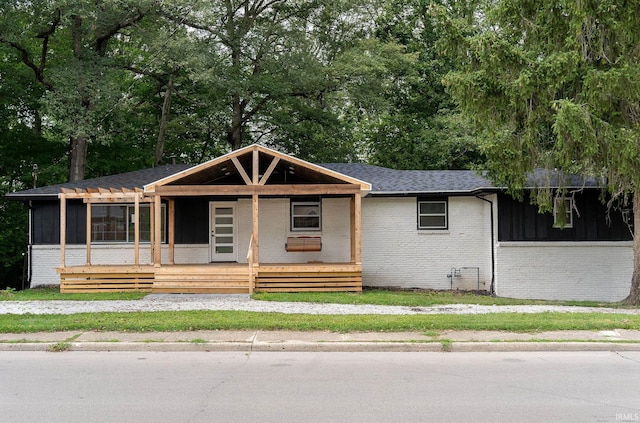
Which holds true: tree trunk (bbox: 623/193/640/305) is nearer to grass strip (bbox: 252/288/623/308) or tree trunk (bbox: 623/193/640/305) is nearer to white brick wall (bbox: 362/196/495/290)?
grass strip (bbox: 252/288/623/308)

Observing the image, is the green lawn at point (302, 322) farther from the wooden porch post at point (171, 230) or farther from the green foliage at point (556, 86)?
the wooden porch post at point (171, 230)

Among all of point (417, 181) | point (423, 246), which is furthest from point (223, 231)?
point (417, 181)

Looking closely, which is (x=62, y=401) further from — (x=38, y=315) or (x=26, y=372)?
(x=38, y=315)

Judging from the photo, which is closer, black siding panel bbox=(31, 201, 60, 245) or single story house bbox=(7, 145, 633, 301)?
single story house bbox=(7, 145, 633, 301)

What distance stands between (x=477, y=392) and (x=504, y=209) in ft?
40.1

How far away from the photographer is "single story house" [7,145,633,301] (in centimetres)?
1778

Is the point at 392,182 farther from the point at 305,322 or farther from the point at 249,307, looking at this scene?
the point at 305,322

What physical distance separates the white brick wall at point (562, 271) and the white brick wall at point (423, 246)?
110cm

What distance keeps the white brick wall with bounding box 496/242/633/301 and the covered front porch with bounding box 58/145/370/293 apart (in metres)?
4.93

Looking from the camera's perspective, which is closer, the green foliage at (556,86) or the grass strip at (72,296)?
the green foliage at (556,86)

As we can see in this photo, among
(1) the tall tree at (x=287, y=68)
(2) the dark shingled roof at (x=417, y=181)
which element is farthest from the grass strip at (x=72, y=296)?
(1) the tall tree at (x=287, y=68)

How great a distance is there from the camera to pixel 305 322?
1121 centimetres

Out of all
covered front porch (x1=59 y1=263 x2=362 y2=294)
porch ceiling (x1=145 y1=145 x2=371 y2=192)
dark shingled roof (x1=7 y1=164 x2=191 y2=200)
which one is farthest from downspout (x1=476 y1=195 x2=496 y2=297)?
dark shingled roof (x1=7 y1=164 x2=191 y2=200)

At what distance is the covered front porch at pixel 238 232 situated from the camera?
54.9 ft
